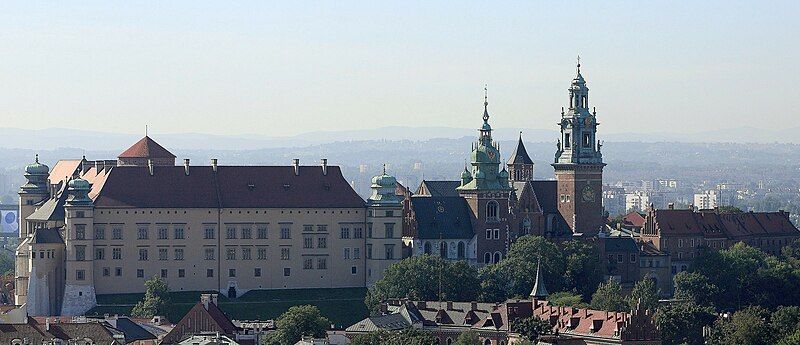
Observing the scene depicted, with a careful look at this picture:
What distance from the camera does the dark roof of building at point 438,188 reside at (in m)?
154

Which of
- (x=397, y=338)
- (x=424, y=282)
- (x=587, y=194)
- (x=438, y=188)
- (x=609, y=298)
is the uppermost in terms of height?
(x=438, y=188)

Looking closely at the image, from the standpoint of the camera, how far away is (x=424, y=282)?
423 feet

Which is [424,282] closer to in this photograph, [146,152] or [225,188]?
[225,188]

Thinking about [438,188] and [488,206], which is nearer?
[488,206]

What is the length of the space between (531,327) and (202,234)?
3041 centimetres

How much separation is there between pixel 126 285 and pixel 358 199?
15.4m

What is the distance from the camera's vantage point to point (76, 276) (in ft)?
435

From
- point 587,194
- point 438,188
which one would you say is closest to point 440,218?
point 438,188

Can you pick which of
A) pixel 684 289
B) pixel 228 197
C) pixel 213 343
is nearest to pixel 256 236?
pixel 228 197

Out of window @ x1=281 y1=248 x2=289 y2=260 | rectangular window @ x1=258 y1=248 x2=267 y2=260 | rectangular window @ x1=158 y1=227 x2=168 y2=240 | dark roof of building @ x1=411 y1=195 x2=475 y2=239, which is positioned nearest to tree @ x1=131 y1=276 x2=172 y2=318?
rectangular window @ x1=158 y1=227 x2=168 y2=240

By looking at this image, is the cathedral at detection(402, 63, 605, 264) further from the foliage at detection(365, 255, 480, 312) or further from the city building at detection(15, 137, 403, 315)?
the foliage at detection(365, 255, 480, 312)

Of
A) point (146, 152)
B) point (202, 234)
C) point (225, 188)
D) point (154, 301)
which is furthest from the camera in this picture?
point (146, 152)

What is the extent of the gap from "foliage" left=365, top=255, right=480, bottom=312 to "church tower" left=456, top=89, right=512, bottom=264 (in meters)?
12.2

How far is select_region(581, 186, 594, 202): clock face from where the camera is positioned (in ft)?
496
